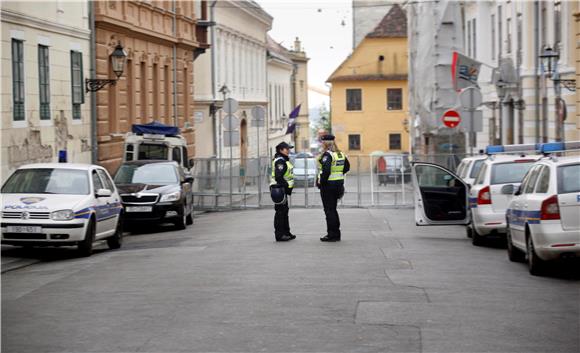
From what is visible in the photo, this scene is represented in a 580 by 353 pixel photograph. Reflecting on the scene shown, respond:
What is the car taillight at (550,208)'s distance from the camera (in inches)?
533

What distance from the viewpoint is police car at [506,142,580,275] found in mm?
13453

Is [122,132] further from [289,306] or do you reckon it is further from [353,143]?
[353,143]

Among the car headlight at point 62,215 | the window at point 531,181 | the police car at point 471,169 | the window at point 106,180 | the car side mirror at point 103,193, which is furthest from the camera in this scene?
the police car at point 471,169

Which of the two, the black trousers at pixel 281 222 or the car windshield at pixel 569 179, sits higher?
the car windshield at pixel 569 179

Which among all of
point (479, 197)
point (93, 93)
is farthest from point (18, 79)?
point (479, 197)

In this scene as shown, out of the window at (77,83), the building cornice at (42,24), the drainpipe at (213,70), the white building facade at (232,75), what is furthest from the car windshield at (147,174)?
the drainpipe at (213,70)

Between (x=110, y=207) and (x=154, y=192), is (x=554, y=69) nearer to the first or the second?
(x=154, y=192)

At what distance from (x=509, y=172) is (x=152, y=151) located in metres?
14.1

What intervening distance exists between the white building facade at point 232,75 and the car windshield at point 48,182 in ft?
64.3

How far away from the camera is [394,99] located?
84.2 meters

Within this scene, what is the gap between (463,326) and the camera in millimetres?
9984

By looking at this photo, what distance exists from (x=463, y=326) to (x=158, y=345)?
8.73 ft

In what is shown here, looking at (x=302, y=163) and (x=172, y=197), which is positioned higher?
(x=302, y=163)

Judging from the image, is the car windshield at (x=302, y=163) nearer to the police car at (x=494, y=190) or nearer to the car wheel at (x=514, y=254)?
the police car at (x=494, y=190)
